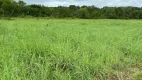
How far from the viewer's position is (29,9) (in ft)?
107

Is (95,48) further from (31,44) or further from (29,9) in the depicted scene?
(29,9)

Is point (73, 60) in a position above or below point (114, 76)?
above

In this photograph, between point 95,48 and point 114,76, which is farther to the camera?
point 95,48

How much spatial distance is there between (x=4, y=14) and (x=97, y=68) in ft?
95.9

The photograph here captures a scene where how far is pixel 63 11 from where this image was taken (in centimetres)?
3409

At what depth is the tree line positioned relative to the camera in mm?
31625

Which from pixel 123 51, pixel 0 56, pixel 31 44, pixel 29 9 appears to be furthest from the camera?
pixel 29 9

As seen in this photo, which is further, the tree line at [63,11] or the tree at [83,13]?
the tree at [83,13]

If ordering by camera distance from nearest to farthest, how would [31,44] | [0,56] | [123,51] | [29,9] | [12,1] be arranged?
[0,56], [31,44], [123,51], [29,9], [12,1]

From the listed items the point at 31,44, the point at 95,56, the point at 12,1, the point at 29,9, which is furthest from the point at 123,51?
the point at 12,1

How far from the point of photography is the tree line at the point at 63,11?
3162 cm

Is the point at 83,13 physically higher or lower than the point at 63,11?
Result: lower

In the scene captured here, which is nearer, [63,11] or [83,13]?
[83,13]

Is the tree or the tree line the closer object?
the tree line
